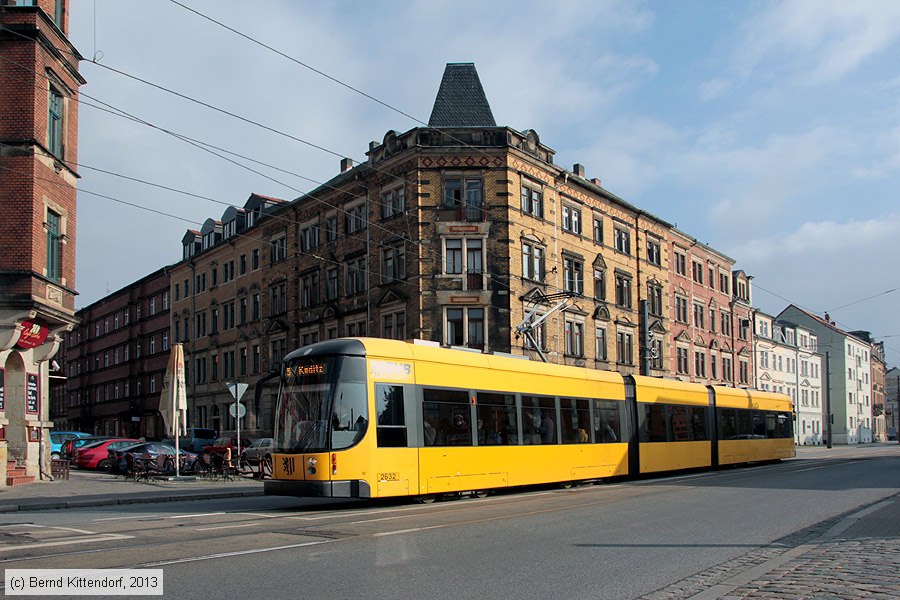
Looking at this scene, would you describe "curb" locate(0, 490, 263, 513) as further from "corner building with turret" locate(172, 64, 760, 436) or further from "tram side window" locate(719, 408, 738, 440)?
"tram side window" locate(719, 408, 738, 440)

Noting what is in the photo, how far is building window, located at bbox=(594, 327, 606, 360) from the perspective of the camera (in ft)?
154

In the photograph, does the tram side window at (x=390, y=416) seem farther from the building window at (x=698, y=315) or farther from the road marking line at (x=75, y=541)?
the building window at (x=698, y=315)

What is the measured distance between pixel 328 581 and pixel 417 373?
9.13m

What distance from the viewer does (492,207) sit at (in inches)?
1592

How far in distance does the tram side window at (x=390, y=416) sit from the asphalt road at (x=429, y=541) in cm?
127

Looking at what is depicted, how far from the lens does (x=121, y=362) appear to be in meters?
73.8

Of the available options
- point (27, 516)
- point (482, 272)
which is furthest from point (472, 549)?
point (482, 272)

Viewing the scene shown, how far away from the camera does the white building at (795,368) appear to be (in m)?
75.9

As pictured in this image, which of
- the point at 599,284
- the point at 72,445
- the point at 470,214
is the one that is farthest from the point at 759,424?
the point at 72,445

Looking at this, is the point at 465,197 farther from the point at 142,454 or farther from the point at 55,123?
the point at 55,123

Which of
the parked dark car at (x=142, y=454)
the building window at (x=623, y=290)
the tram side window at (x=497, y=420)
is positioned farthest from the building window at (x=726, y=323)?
the tram side window at (x=497, y=420)

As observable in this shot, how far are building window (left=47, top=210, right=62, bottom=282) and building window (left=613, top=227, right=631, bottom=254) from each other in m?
32.7

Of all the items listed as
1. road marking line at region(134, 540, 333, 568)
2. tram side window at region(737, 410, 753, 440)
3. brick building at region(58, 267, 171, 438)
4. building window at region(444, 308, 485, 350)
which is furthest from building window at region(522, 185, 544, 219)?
brick building at region(58, 267, 171, 438)

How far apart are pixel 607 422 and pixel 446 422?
7.56 metres
